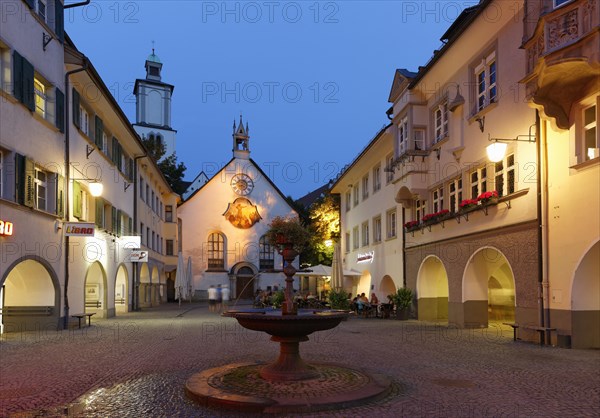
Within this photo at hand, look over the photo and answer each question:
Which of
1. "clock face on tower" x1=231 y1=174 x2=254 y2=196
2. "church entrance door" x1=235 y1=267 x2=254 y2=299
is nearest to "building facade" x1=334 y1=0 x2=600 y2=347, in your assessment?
"church entrance door" x1=235 y1=267 x2=254 y2=299

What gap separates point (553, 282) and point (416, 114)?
10.1 metres

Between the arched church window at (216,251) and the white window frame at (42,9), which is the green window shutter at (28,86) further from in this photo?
the arched church window at (216,251)

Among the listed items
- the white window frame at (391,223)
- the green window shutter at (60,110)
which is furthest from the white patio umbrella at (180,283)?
the green window shutter at (60,110)

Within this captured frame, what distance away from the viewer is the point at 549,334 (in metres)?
13.6

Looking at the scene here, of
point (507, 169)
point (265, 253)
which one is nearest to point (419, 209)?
point (507, 169)

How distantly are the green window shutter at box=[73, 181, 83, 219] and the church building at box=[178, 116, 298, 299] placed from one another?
101ft

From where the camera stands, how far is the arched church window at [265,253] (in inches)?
2101

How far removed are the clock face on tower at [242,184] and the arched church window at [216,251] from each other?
456 centimetres

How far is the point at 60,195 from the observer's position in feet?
59.9

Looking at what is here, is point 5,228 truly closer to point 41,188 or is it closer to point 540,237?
point 41,188

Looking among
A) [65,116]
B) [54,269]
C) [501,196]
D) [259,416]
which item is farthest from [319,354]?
[65,116]

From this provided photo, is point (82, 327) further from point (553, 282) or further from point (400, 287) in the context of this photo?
point (553, 282)

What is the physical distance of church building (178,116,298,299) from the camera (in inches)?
2030

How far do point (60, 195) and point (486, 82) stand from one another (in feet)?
45.6
